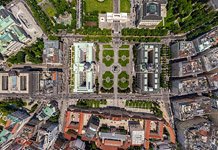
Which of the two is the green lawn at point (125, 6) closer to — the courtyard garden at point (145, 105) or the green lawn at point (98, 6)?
the green lawn at point (98, 6)

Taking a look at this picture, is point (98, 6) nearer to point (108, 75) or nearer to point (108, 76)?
point (108, 75)

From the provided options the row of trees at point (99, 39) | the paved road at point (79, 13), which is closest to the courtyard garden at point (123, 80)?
the row of trees at point (99, 39)

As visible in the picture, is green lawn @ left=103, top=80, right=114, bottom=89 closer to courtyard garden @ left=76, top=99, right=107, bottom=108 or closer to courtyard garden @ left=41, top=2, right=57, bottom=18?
courtyard garden @ left=76, top=99, right=107, bottom=108

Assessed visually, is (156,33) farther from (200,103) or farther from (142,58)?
(200,103)

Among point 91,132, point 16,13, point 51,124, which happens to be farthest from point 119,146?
point 16,13

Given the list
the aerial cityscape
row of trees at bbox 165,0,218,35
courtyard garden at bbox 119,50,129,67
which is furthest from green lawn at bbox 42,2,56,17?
row of trees at bbox 165,0,218,35

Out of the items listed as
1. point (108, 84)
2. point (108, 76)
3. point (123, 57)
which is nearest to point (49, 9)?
point (123, 57)

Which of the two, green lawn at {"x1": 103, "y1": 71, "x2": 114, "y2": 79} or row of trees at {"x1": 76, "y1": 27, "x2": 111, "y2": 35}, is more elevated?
row of trees at {"x1": 76, "y1": 27, "x2": 111, "y2": 35}
